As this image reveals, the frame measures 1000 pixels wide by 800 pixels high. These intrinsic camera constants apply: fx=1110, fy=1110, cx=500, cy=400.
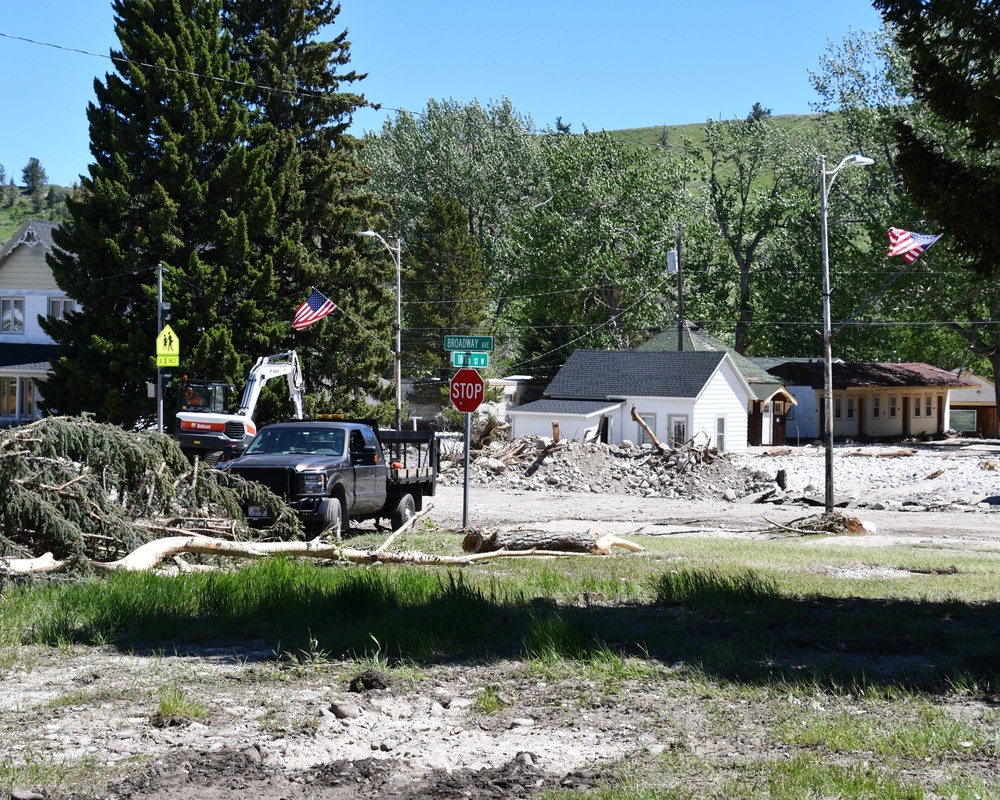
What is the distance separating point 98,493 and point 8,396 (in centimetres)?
4392

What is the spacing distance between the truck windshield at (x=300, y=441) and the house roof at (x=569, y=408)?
107ft

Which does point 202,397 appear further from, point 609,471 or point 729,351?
point 729,351

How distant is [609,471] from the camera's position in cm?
4025

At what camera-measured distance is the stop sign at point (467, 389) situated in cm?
1891

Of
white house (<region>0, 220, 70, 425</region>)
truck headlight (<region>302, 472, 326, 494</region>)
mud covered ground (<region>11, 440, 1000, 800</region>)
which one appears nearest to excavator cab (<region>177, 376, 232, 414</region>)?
truck headlight (<region>302, 472, 326, 494</region>)

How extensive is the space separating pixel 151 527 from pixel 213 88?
35.2 meters

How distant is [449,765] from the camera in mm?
5879

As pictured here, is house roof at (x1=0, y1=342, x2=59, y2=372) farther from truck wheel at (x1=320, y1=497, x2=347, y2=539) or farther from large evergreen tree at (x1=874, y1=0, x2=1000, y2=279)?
large evergreen tree at (x1=874, y1=0, x2=1000, y2=279)

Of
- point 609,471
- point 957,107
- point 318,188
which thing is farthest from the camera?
point 318,188

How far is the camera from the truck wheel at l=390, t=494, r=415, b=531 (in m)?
21.4

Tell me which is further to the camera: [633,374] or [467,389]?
[633,374]

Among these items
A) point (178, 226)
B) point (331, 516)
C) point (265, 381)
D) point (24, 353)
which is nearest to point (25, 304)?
point (24, 353)

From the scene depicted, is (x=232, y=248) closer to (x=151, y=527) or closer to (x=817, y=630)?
(x=151, y=527)

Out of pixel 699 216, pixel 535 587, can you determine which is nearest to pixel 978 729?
pixel 535 587
